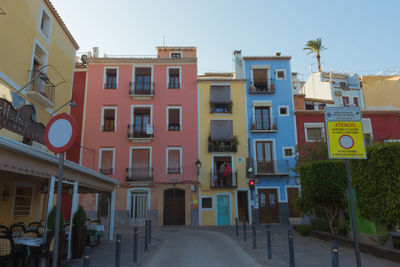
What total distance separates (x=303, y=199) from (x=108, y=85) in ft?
62.3

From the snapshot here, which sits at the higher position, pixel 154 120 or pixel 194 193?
pixel 154 120

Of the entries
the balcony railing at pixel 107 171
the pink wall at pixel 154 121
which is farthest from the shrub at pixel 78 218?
the balcony railing at pixel 107 171

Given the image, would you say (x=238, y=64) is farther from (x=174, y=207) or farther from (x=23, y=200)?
(x=23, y=200)

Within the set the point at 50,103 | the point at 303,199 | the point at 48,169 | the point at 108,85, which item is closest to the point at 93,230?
the point at 48,169

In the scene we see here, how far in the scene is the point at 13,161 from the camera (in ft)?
21.5

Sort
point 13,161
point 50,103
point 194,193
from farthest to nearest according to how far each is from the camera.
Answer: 1. point 194,193
2. point 50,103
3. point 13,161

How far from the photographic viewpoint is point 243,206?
2558cm

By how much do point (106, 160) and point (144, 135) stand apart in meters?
3.58

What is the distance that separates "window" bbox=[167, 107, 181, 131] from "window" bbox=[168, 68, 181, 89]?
7.09 feet

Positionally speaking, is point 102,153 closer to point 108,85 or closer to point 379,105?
point 108,85

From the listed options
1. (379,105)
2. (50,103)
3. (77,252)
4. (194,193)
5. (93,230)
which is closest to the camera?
(77,252)

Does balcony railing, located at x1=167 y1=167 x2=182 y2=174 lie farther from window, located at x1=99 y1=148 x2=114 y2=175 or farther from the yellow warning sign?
the yellow warning sign

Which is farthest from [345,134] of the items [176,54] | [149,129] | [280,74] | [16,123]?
[176,54]

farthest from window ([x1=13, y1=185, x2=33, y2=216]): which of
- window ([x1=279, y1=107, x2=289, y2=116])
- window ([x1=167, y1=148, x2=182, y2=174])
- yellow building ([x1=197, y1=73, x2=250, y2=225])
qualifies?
window ([x1=279, y1=107, x2=289, y2=116])
